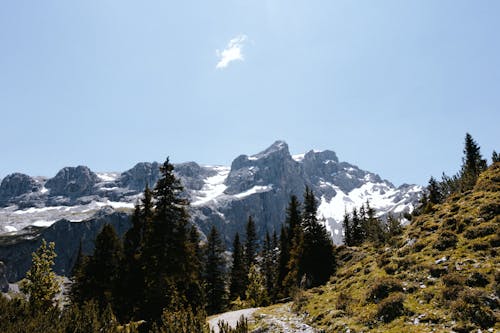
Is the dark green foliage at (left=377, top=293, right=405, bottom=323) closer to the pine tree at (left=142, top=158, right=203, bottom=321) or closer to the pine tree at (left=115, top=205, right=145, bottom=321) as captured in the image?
the pine tree at (left=142, top=158, right=203, bottom=321)

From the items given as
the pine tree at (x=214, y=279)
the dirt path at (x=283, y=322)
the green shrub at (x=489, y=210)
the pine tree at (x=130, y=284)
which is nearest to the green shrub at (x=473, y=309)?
the dirt path at (x=283, y=322)

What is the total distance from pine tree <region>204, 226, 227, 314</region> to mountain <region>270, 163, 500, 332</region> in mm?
26649

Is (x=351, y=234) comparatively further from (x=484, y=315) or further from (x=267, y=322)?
(x=484, y=315)

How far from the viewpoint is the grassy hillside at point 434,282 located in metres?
12.9

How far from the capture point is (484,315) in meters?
11.9

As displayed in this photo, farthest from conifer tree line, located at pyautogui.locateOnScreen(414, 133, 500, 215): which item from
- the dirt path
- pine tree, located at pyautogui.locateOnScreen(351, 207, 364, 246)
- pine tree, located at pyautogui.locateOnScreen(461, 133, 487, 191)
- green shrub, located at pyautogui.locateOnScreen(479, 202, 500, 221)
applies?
pine tree, located at pyautogui.locateOnScreen(351, 207, 364, 246)

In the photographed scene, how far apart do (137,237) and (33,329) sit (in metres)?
24.0

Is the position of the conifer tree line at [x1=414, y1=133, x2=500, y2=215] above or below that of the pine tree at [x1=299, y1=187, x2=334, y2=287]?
above

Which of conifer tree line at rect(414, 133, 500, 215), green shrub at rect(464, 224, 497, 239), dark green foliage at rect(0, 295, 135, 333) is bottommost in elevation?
dark green foliage at rect(0, 295, 135, 333)

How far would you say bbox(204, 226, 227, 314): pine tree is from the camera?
49.3 m

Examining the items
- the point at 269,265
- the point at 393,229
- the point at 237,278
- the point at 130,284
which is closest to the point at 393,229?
the point at 393,229

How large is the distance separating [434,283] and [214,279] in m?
40.2

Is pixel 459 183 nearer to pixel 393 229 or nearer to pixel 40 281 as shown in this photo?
pixel 393 229

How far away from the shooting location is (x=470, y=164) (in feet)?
130
